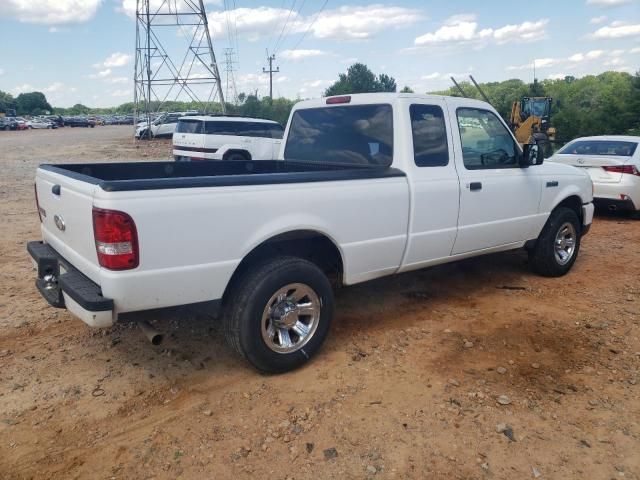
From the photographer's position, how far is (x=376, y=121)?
15.0ft

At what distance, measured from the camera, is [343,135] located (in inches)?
192

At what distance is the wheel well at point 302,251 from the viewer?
370 centimetres

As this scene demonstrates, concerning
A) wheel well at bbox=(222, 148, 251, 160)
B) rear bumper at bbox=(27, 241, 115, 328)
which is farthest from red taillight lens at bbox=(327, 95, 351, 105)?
wheel well at bbox=(222, 148, 251, 160)

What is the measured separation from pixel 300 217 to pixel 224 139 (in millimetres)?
11539

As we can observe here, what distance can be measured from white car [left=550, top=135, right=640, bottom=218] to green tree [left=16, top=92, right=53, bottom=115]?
122555mm

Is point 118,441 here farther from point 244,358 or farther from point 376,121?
point 376,121

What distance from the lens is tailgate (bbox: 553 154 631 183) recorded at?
9.28m

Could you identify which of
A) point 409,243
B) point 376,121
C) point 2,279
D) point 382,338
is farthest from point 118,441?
point 2,279

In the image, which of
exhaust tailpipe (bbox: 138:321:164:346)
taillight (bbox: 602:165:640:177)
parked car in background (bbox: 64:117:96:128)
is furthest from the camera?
parked car in background (bbox: 64:117:96:128)

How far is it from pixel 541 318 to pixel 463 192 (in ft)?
4.57

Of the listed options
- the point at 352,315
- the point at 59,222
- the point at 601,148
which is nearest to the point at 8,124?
the point at 601,148

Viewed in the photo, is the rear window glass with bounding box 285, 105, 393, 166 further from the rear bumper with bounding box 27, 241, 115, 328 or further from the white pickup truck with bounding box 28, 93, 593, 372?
the rear bumper with bounding box 27, 241, 115, 328

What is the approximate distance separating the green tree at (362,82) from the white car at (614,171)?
28781 millimetres

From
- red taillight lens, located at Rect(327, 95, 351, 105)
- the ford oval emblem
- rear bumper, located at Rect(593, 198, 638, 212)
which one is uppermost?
red taillight lens, located at Rect(327, 95, 351, 105)
